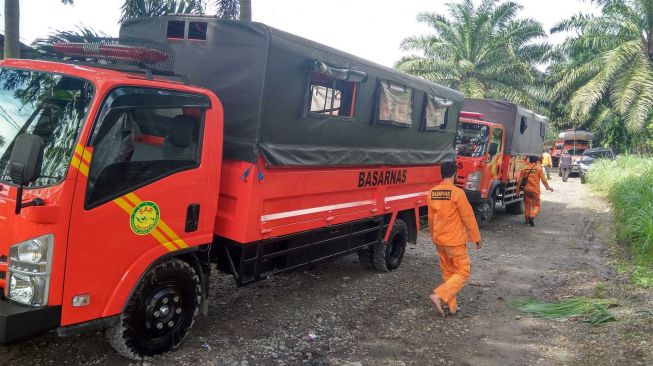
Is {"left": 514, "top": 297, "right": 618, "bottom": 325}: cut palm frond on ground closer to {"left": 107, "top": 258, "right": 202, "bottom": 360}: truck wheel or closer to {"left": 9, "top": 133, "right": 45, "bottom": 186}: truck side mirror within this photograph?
{"left": 107, "top": 258, "right": 202, "bottom": 360}: truck wheel

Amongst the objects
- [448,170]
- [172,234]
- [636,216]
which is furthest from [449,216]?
[636,216]

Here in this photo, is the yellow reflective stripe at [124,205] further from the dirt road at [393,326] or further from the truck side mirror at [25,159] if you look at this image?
the dirt road at [393,326]

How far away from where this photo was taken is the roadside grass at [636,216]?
6917 mm

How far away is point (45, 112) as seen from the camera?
10.5ft

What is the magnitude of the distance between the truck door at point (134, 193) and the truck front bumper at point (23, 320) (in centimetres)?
8

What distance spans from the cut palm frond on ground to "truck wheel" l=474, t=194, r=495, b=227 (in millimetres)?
4713

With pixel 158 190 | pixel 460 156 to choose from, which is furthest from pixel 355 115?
pixel 460 156

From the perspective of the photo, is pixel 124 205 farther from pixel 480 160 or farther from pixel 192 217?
pixel 480 160

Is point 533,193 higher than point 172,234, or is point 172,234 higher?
→ point 533,193

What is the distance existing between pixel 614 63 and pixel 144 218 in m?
23.2

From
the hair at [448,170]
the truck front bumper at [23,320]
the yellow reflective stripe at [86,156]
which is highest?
the hair at [448,170]

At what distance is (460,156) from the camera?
10008 millimetres

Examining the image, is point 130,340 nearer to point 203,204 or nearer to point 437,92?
point 203,204

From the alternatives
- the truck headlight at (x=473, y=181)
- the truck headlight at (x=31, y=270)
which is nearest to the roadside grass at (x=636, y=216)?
the truck headlight at (x=473, y=181)
